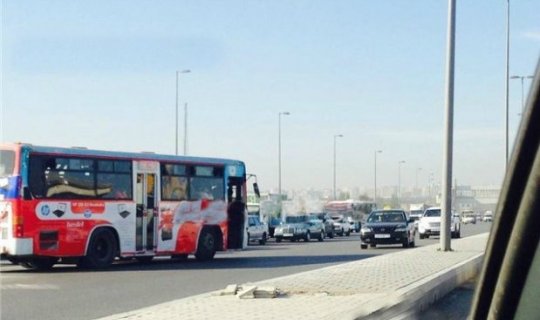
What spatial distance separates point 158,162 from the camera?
1012 inches

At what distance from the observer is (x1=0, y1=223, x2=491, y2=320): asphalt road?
14.6 meters

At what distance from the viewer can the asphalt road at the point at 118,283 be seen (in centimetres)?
1465

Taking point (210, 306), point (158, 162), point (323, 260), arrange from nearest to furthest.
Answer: point (210, 306) < point (158, 162) < point (323, 260)

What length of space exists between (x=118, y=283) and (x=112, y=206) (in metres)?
5.04

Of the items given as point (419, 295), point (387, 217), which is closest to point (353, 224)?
point (387, 217)

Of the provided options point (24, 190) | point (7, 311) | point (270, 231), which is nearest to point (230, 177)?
point (24, 190)

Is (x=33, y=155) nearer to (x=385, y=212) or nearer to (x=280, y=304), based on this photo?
(x=280, y=304)

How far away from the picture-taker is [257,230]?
44906 millimetres

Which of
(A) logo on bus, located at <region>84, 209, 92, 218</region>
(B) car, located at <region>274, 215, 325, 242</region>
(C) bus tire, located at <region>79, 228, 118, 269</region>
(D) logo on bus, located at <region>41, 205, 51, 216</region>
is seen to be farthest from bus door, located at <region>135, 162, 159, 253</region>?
(B) car, located at <region>274, 215, 325, 242</region>

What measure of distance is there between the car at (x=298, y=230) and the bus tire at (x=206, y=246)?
72.5 ft

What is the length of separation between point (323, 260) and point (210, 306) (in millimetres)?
14989

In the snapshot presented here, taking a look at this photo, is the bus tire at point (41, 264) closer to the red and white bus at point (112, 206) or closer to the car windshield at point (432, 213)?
the red and white bus at point (112, 206)

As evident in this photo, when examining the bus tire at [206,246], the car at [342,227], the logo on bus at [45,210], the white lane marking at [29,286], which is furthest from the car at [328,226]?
the white lane marking at [29,286]

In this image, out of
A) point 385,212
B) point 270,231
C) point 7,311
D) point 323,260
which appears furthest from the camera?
point 270,231
